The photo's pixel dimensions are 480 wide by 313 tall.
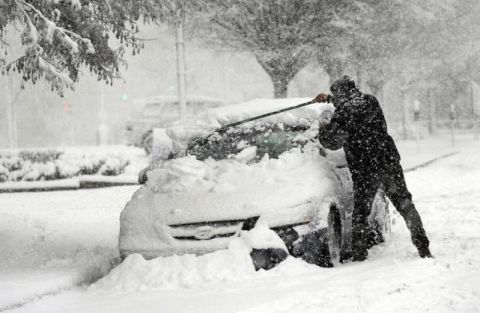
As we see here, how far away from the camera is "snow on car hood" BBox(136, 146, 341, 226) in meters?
6.14

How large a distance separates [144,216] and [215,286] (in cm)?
114

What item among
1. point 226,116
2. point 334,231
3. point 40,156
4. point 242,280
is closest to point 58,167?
point 40,156

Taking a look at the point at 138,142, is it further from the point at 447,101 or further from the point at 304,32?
the point at 447,101

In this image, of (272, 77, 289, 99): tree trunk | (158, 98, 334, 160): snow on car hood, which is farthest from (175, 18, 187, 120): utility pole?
(158, 98, 334, 160): snow on car hood

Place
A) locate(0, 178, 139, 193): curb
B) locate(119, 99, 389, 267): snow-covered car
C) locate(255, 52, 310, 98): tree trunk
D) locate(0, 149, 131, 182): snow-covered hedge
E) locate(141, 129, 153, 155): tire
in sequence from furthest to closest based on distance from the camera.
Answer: locate(141, 129, 153, 155): tire < locate(255, 52, 310, 98): tree trunk < locate(0, 149, 131, 182): snow-covered hedge < locate(0, 178, 139, 193): curb < locate(119, 99, 389, 267): snow-covered car

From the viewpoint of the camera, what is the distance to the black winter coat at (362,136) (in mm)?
6578

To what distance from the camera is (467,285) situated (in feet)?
17.5

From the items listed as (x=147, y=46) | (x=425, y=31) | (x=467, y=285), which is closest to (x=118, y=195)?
(x=467, y=285)

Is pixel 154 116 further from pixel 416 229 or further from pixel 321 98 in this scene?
pixel 416 229

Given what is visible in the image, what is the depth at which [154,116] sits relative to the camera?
23469 mm

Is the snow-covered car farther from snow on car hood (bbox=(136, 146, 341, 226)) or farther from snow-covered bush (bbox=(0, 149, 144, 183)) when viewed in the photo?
snow-covered bush (bbox=(0, 149, 144, 183))

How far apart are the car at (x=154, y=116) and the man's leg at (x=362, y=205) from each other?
16.6 metres

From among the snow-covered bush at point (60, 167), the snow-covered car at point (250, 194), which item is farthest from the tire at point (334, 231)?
the snow-covered bush at point (60, 167)

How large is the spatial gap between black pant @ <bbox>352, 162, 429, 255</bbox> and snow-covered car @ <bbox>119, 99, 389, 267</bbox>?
20 centimetres
